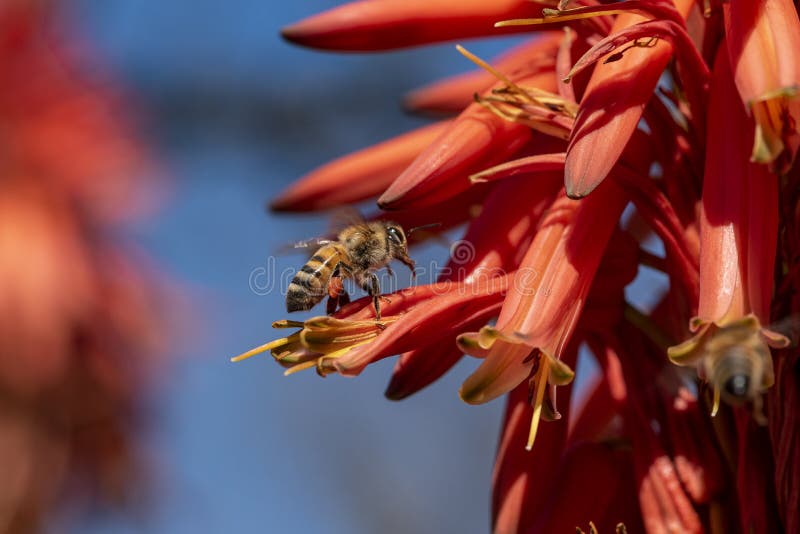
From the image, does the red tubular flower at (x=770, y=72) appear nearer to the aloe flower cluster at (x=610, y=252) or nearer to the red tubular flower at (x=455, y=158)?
the aloe flower cluster at (x=610, y=252)

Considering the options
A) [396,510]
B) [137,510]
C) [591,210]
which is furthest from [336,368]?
[396,510]

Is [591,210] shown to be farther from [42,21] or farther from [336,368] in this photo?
[42,21]

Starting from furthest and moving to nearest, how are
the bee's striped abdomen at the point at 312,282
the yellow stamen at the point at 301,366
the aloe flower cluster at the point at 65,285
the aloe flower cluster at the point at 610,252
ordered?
the aloe flower cluster at the point at 65,285, the bee's striped abdomen at the point at 312,282, the yellow stamen at the point at 301,366, the aloe flower cluster at the point at 610,252

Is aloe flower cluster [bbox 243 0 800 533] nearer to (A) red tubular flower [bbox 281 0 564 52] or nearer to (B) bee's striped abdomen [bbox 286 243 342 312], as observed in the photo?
(A) red tubular flower [bbox 281 0 564 52]

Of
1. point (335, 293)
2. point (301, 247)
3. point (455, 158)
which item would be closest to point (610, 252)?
point (455, 158)

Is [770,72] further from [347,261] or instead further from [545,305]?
[347,261]

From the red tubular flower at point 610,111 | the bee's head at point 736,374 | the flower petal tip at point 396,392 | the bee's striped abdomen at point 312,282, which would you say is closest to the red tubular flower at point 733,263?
the bee's head at point 736,374

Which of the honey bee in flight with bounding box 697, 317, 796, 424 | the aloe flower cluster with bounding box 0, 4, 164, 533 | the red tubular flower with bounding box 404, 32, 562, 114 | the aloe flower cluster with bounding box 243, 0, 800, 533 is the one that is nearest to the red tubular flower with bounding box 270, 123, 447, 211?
the aloe flower cluster with bounding box 243, 0, 800, 533
